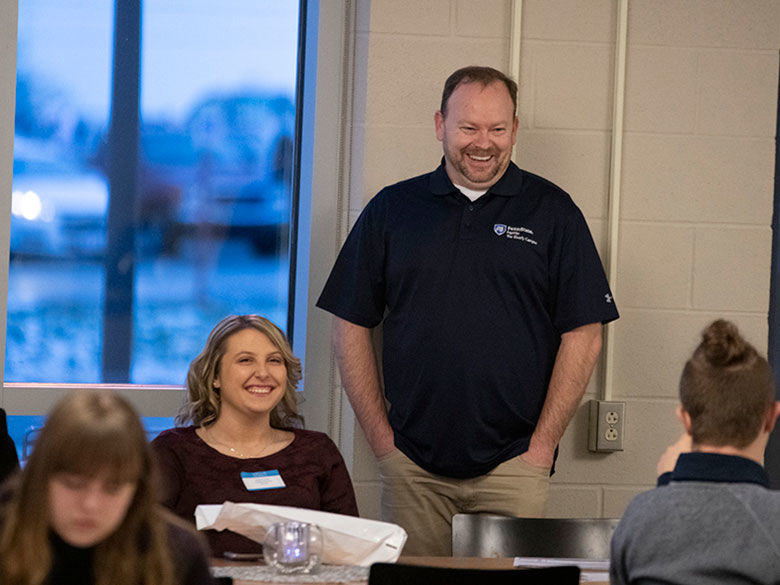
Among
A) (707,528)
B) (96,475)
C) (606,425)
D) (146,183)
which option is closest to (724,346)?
(707,528)

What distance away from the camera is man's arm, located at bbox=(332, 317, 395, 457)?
3.35 m

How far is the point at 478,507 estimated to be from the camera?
3.23 metres

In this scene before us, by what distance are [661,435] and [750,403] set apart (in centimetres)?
186

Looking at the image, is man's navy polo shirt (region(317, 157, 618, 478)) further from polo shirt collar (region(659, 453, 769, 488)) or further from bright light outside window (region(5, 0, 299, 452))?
polo shirt collar (region(659, 453, 769, 488))

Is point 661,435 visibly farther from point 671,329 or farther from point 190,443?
point 190,443

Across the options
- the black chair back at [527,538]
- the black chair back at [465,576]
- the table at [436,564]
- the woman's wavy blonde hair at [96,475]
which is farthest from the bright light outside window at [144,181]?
the woman's wavy blonde hair at [96,475]

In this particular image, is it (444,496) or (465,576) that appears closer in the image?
(465,576)

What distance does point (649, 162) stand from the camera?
3621 mm

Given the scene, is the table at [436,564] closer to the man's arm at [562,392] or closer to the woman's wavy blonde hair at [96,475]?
the woman's wavy blonde hair at [96,475]

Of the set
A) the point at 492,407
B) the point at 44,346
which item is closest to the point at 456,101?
the point at 492,407

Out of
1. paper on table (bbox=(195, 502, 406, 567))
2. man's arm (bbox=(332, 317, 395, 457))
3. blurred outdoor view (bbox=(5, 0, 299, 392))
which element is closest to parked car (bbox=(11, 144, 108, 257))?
blurred outdoor view (bbox=(5, 0, 299, 392))

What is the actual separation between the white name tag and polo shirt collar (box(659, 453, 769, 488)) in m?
1.33

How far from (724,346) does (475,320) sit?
4.49ft

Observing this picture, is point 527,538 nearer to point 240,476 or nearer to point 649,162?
point 240,476
